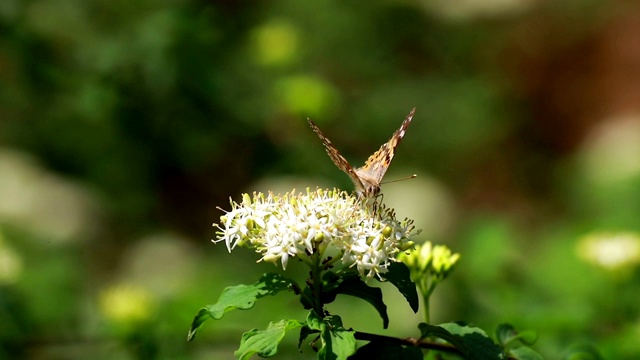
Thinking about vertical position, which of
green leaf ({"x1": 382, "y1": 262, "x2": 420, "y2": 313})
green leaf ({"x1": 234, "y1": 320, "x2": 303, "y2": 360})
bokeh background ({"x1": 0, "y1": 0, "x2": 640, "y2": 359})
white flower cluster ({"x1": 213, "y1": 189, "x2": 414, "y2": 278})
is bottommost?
green leaf ({"x1": 234, "y1": 320, "x2": 303, "y2": 360})

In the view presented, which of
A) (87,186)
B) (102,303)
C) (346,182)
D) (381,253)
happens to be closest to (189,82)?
(346,182)

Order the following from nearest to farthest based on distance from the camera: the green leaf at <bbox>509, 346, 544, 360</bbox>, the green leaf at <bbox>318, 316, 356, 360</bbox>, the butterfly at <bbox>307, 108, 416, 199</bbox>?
the green leaf at <bbox>318, 316, 356, 360</bbox>
the green leaf at <bbox>509, 346, 544, 360</bbox>
the butterfly at <bbox>307, 108, 416, 199</bbox>

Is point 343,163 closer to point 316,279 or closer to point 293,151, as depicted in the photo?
point 316,279

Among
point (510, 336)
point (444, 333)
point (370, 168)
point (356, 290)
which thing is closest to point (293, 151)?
point (370, 168)

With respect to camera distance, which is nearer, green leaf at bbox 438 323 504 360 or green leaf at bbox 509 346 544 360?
green leaf at bbox 438 323 504 360

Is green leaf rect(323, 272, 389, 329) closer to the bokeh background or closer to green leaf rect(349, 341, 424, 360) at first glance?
green leaf rect(349, 341, 424, 360)

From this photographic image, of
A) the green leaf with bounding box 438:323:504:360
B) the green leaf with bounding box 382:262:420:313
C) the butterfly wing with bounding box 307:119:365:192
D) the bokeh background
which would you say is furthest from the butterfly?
the bokeh background

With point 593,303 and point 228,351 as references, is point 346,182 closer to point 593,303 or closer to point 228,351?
point 228,351
